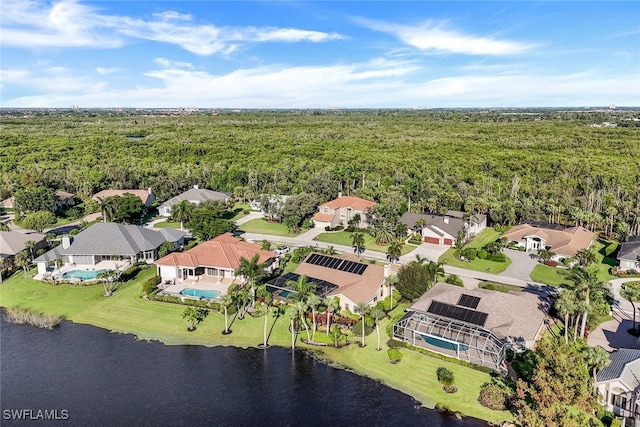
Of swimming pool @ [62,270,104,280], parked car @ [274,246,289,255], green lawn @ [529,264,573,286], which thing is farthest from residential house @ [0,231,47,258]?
green lawn @ [529,264,573,286]

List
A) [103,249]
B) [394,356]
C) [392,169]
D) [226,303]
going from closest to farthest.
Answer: [394,356] → [226,303] → [103,249] → [392,169]

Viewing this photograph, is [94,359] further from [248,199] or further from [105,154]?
[105,154]

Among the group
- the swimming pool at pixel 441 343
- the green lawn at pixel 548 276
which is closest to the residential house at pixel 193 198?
the swimming pool at pixel 441 343

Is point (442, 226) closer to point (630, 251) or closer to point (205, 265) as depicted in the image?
point (630, 251)

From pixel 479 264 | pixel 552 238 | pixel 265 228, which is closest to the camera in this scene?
pixel 479 264

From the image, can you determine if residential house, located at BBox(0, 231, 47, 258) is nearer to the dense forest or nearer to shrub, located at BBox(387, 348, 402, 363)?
the dense forest

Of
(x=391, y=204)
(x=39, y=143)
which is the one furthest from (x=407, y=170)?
(x=39, y=143)

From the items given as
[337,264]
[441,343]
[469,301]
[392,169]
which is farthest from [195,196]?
[441,343]
